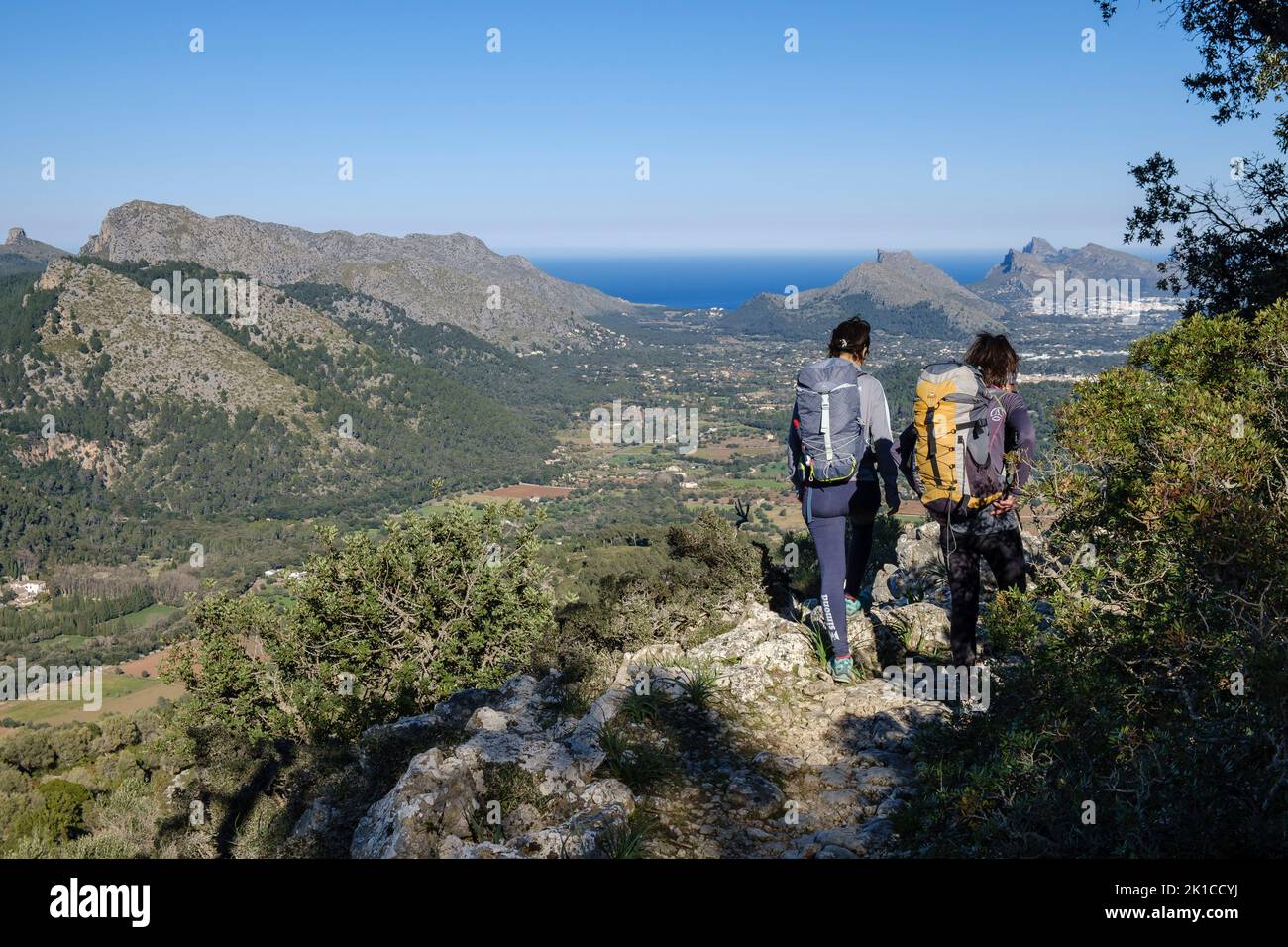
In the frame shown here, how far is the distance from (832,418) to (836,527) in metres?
0.87

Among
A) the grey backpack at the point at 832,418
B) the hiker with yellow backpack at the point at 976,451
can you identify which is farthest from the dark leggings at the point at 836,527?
the hiker with yellow backpack at the point at 976,451

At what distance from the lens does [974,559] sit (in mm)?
5301

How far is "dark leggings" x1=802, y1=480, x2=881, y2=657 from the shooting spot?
5.51 meters

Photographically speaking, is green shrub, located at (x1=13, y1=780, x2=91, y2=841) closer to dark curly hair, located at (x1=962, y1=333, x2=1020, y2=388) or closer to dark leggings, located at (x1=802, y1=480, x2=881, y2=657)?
dark leggings, located at (x1=802, y1=480, x2=881, y2=657)

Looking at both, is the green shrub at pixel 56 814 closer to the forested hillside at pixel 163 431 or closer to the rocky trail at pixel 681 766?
the rocky trail at pixel 681 766

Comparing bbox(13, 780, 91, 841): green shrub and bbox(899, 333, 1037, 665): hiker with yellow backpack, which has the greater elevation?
bbox(899, 333, 1037, 665): hiker with yellow backpack

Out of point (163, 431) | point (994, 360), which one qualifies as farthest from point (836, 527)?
point (163, 431)

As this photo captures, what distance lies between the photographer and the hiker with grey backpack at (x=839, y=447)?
530 cm

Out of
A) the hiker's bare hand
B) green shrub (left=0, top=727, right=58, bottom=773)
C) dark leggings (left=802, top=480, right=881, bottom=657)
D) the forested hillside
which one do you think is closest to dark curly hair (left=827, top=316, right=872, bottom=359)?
dark leggings (left=802, top=480, right=881, bottom=657)

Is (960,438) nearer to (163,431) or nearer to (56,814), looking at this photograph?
(56,814)

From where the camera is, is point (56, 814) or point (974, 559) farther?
point (56, 814)

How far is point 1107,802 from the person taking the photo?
3158mm
